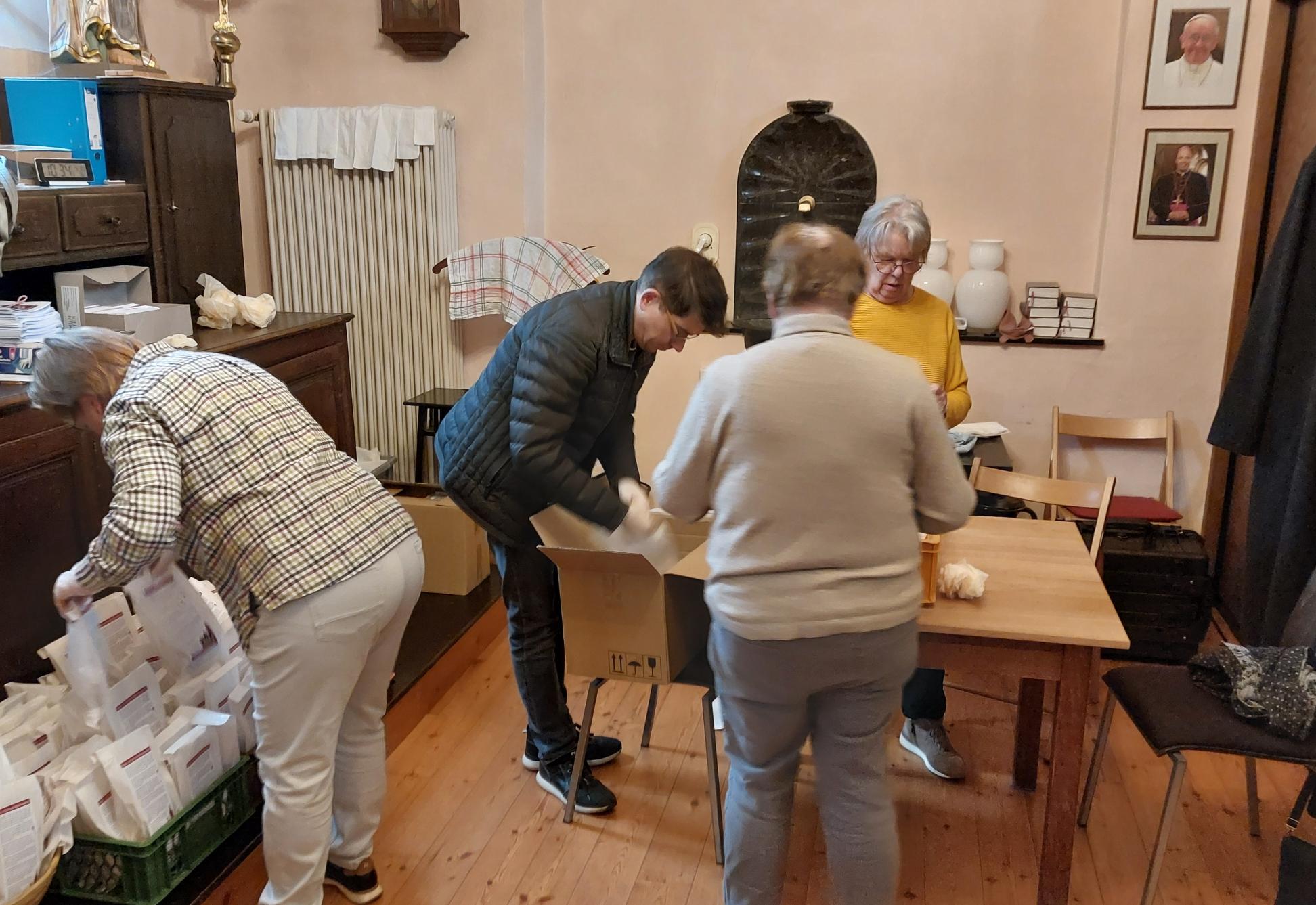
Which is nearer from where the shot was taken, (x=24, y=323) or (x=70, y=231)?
(x=24, y=323)

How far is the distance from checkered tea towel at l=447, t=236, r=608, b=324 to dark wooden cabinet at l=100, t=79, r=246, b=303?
78cm

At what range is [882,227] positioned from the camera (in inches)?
101

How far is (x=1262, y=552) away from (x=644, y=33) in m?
2.75

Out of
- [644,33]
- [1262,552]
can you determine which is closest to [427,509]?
[644,33]

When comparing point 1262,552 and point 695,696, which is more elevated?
point 1262,552

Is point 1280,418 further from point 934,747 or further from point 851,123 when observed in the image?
point 851,123

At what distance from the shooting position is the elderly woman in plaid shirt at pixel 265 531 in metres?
1.70

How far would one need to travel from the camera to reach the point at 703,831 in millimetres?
2463

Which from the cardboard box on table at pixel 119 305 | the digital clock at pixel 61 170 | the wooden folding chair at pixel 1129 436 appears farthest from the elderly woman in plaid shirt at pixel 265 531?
the wooden folding chair at pixel 1129 436

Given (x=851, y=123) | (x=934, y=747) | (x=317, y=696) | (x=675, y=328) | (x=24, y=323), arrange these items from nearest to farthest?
(x=317, y=696)
(x=675, y=328)
(x=24, y=323)
(x=934, y=747)
(x=851, y=123)

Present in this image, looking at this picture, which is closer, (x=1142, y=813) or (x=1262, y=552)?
(x=1142, y=813)

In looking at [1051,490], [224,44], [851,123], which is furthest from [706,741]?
[224,44]

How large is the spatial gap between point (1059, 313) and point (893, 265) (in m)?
1.40

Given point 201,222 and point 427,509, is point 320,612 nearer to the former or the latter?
point 427,509
